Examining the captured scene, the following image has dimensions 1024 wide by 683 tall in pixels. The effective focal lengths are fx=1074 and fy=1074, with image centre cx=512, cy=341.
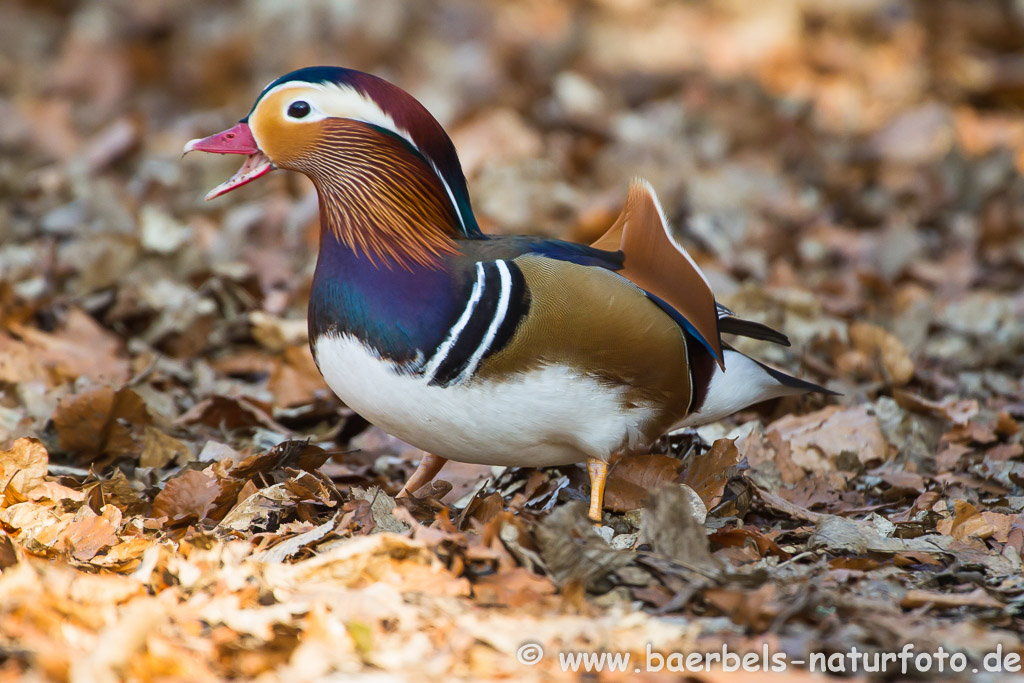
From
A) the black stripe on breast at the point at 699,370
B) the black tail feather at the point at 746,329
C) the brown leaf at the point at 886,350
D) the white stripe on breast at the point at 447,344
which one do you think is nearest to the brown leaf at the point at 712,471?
the black stripe on breast at the point at 699,370

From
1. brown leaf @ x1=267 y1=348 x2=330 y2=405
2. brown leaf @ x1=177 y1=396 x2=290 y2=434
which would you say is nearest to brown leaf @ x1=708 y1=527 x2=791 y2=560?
brown leaf @ x1=177 y1=396 x2=290 y2=434

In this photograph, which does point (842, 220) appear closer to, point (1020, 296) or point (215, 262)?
point (1020, 296)

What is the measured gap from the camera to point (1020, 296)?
4766mm

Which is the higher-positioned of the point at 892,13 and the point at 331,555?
the point at 892,13

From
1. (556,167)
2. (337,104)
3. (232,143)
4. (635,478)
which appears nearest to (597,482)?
(635,478)

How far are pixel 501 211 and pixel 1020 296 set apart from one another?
2.38 m

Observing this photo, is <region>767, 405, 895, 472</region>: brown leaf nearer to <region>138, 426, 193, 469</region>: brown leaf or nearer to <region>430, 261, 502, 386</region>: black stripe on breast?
<region>430, 261, 502, 386</region>: black stripe on breast

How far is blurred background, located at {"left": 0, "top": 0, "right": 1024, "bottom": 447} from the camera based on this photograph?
3.96 meters

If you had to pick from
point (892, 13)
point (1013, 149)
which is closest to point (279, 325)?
point (1013, 149)

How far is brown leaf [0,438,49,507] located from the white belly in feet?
2.36

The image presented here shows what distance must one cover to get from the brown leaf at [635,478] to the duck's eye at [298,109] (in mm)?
1199

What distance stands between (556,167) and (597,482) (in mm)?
3265

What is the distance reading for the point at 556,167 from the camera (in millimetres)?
5707

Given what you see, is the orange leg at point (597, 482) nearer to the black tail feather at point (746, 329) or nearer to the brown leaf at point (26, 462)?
the black tail feather at point (746, 329)
